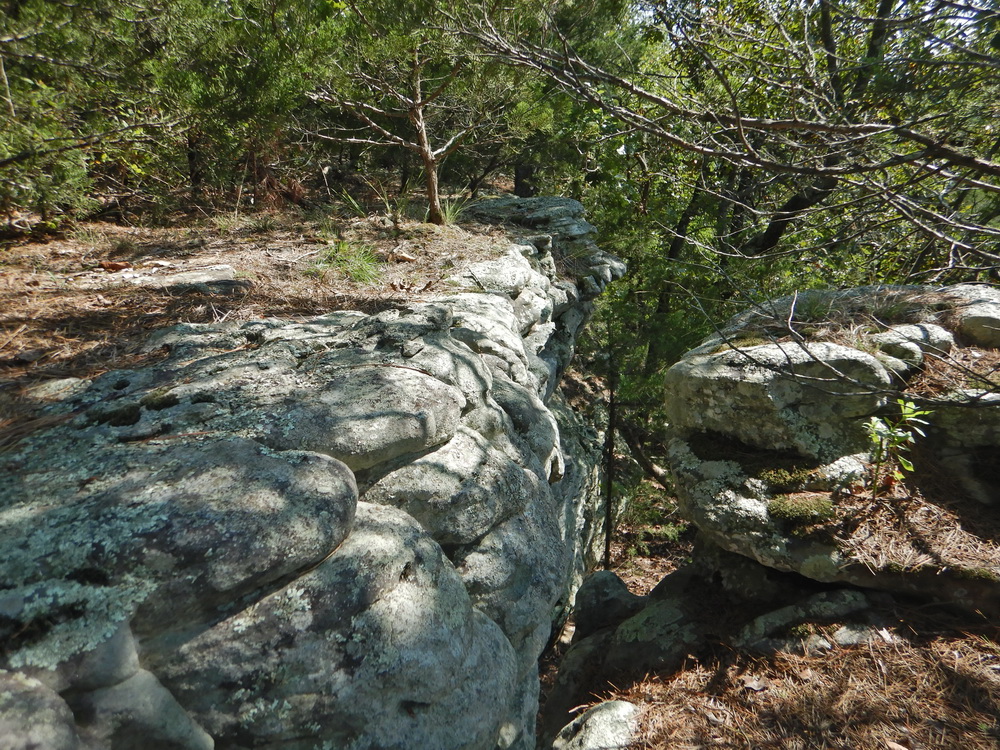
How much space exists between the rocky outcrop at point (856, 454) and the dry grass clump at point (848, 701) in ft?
1.32

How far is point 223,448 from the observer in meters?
1.89

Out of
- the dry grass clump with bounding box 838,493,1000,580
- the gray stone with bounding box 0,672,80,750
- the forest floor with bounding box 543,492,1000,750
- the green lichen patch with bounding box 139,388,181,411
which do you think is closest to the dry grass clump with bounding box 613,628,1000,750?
the forest floor with bounding box 543,492,1000,750

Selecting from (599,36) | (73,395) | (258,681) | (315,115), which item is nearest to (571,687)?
(258,681)

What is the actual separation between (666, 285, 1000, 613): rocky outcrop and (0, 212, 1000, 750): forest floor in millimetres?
406

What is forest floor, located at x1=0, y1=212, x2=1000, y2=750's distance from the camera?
2.82 metres

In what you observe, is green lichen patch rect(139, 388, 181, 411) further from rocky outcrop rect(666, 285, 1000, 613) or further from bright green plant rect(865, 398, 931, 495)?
bright green plant rect(865, 398, 931, 495)

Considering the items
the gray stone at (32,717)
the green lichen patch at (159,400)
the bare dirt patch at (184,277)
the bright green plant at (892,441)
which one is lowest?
the bright green plant at (892,441)

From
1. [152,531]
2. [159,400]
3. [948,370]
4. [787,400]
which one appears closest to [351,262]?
[159,400]

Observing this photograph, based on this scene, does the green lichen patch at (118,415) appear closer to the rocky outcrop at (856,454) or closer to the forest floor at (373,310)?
the forest floor at (373,310)

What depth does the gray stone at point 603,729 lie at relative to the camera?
3.44 meters

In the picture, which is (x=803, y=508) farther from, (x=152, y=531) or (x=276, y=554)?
(x=152, y=531)

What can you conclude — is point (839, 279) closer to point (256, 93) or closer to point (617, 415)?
point (617, 415)

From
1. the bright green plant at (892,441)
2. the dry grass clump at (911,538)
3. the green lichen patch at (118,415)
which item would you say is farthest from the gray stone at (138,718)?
the bright green plant at (892,441)

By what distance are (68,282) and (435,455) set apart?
288cm
